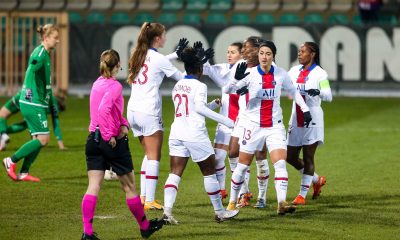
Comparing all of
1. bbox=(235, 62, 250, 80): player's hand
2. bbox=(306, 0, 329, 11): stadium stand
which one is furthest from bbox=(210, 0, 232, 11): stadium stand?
bbox=(235, 62, 250, 80): player's hand

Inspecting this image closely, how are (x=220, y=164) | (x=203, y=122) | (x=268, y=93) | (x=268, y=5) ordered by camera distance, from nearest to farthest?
(x=203, y=122), (x=268, y=93), (x=220, y=164), (x=268, y=5)

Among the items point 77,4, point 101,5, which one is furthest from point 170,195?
point 77,4

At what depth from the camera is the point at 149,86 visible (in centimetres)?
1265

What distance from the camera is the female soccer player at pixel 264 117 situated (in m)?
12.4

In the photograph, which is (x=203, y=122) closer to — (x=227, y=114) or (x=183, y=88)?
(x=183, y=88)

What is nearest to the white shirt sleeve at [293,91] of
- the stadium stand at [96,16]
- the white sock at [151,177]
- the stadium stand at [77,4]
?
the white sock at [151,177]

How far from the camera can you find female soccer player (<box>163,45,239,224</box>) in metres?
11.5

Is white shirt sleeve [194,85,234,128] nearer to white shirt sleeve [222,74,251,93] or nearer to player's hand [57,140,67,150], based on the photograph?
white shirt sleeve [222,74,251,93]

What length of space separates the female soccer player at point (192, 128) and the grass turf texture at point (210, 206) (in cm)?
41

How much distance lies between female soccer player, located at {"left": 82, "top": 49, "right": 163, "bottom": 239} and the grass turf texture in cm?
48

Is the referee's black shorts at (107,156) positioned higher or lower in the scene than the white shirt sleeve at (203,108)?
lower

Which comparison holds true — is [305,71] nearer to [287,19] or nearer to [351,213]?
[351,213]

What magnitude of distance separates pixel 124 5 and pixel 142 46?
22.4 metres

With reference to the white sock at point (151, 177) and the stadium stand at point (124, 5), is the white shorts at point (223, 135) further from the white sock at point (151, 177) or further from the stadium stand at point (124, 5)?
the stadium stand at point (124, 5)
